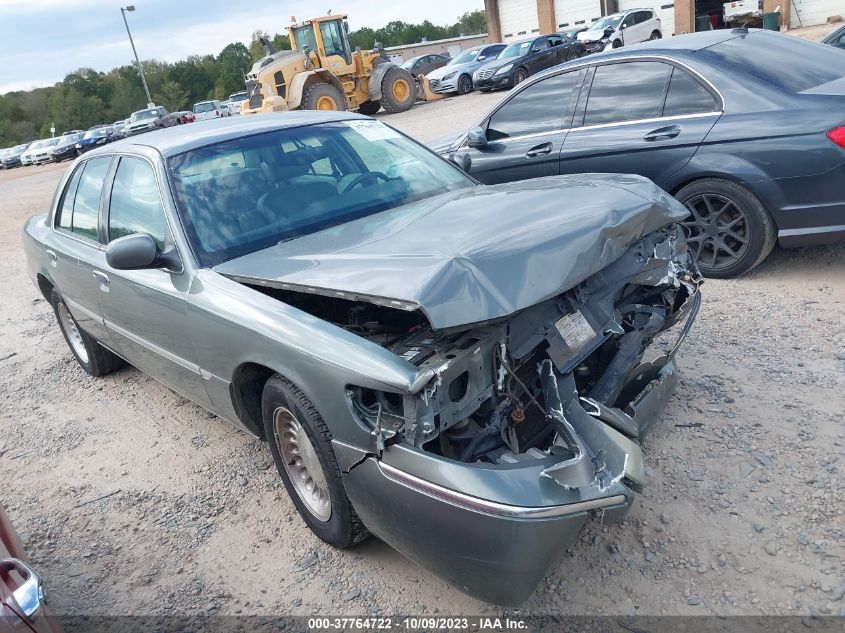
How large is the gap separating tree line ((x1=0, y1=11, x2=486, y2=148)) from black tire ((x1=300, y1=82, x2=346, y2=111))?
4191 cm

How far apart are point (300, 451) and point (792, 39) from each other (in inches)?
206

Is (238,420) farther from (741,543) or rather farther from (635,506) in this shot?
(741,543)

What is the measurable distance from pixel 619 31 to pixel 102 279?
23.5 meters

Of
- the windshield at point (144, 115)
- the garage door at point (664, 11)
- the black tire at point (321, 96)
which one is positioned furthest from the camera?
the windshield at point (144, 115)

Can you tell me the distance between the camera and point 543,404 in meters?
2.80

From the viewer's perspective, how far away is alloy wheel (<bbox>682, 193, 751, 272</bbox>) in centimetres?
486

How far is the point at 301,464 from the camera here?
306cm

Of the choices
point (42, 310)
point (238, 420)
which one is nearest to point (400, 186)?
point (238, 420)

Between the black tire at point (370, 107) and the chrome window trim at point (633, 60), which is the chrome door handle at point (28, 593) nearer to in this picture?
the chrome window trim at point (633, 60)

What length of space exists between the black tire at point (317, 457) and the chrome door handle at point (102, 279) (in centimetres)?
161

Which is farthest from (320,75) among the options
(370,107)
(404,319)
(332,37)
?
(404,319)

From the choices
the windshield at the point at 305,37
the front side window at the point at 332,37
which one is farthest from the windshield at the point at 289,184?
the windshield at the point at 305,37

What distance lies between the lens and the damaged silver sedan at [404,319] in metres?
2.23

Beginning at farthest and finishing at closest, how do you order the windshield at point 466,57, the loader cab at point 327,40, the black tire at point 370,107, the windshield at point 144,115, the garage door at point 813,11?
the windshield at point 144,115
the windshield at point 466,57
the garage door at point 813,11
the black tire at point 370,107
the loader cab at point 327,40
